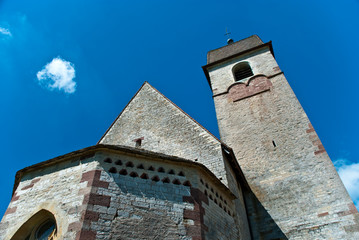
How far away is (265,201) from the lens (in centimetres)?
953

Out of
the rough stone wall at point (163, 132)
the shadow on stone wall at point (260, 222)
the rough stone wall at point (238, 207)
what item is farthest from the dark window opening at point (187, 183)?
the shadow on stone wall at point (260, 222)

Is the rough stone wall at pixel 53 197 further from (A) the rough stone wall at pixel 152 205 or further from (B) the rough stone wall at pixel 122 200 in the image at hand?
(A) the rough stone wall at pixel 152 205

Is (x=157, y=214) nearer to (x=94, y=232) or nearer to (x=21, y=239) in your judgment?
(x=94, y=232)

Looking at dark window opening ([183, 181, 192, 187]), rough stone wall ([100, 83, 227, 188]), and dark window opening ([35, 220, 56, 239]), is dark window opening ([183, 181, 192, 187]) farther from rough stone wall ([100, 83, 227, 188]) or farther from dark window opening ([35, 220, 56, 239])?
dark window opening ([35, 220, 56, 239])

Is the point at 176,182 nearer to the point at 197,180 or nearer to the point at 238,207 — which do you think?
the point at 197,180

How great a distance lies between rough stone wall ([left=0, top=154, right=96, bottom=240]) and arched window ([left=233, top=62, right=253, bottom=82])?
11966 mm

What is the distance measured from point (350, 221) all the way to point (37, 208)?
855 centimetres

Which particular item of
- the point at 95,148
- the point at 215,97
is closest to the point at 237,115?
the point at 215,97

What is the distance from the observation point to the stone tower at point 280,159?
8516 millimetres

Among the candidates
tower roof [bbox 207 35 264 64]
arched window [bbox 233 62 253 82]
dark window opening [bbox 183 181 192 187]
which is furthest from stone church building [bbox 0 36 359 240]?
tower roof [bbox 207 35 264 64]

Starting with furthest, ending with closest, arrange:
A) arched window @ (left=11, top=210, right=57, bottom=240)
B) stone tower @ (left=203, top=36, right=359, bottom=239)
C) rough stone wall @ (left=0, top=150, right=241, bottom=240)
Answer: stone tower @ (left=203, top=36, right=359, bottom=239) < arched window @ (left=11, top=210, right=57, bottom=240) < rough stone wall @ (left=0, top=150, right=241, bottom=240)

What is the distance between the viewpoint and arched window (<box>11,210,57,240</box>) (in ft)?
18.1

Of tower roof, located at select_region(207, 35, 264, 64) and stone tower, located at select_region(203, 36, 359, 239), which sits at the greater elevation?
tower roof, located at select_region(207, 35, 264, 64)

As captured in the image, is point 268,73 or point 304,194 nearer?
point 304,194
